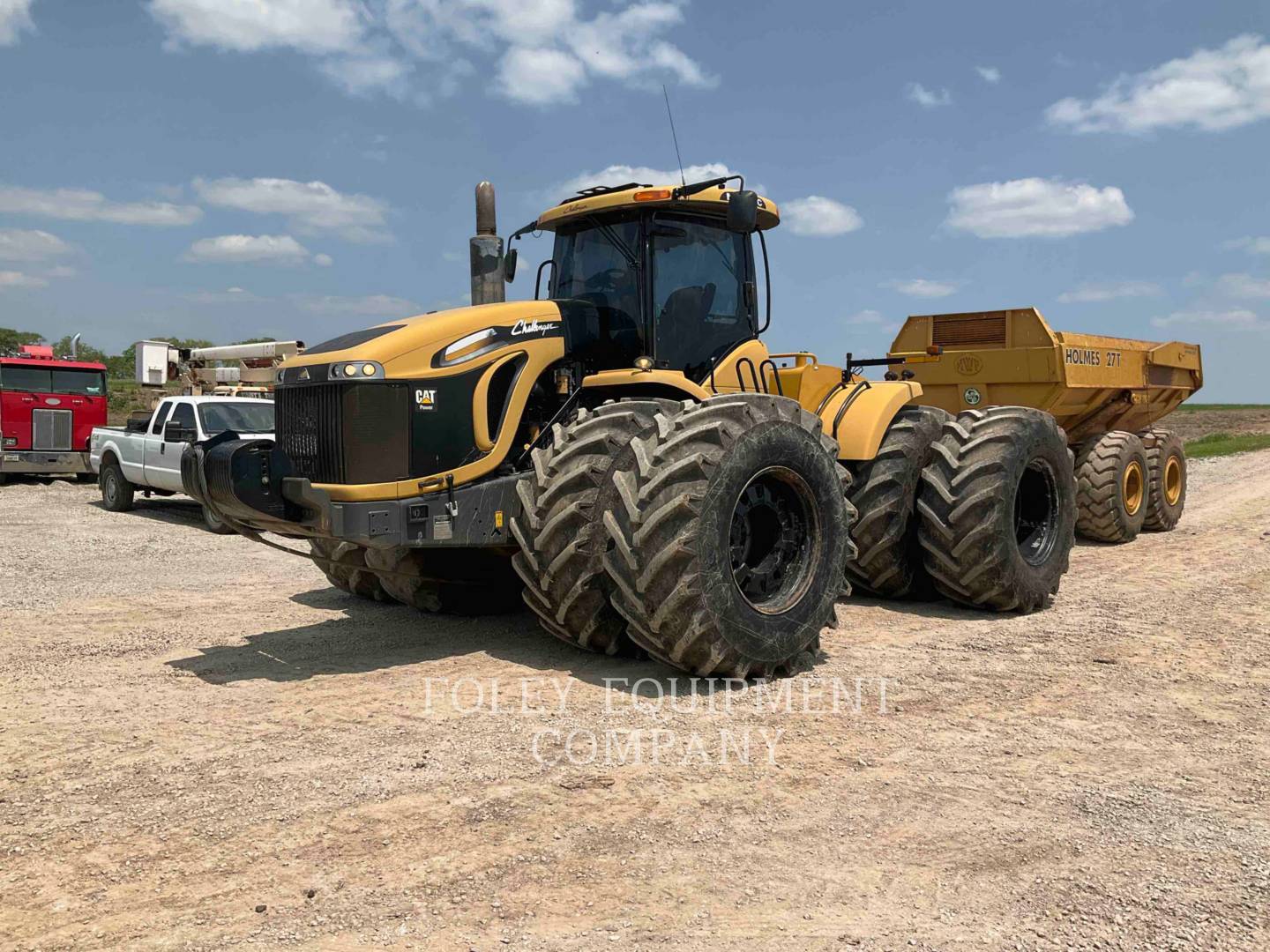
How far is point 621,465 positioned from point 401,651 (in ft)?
7.02

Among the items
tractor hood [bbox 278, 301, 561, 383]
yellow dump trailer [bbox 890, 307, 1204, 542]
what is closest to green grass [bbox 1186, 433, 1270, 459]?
yellow dump trailer [bbox 890, 307, 1204, 542]

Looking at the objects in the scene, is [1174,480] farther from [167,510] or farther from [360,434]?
[167,510]

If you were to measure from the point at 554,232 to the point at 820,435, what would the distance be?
2.42 meters

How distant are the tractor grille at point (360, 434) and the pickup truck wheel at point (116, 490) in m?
11.5

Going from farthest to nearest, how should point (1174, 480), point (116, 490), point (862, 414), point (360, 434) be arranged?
point (116, 490)
point (1174, 480)
point (862, 414)
point (360, 434)

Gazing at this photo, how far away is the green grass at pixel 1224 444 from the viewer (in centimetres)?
2763

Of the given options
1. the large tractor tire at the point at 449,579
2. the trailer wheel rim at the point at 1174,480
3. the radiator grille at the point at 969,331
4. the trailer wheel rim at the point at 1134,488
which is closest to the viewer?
the large tractor tire at the point at 449,579

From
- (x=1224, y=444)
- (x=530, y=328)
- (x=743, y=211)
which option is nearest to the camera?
(x=743, y=211)

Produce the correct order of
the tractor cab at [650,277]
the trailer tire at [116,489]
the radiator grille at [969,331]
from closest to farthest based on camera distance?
the tractor cab at [650,277], the radiator grille at [969,331], the trailer tire at [116,489]

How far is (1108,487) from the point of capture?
454 inches

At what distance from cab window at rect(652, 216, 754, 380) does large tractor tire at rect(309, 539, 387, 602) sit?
2341 millimetres

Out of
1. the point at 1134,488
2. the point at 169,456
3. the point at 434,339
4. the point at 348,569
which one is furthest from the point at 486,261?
the point at 169,456

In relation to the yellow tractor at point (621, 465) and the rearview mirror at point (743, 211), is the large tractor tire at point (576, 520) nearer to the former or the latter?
the yellow tractor at point (621, 465)

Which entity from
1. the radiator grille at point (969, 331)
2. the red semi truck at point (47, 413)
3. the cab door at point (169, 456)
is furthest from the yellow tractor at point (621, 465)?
the red semi truck at point (47, 413)
